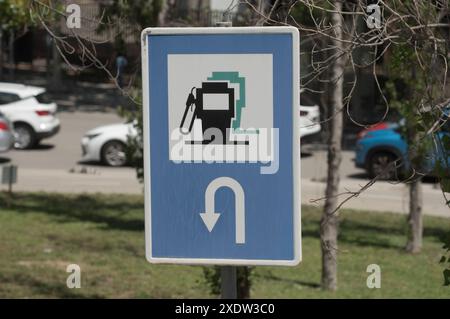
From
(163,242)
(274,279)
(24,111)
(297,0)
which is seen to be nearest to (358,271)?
(274,279)

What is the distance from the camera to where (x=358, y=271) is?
12.5 metres

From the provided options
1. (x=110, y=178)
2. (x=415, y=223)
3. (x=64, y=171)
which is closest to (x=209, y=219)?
(x=415, y=223)

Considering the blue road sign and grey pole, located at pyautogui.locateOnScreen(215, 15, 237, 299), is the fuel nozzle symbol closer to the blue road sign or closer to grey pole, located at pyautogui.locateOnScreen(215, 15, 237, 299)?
the blue road sign

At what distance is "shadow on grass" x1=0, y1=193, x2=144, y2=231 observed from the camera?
52.2ft

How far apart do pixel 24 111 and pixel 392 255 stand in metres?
14.3

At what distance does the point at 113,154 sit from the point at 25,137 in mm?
3141

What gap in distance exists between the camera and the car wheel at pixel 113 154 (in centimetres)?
2356

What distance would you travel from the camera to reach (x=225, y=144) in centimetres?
362

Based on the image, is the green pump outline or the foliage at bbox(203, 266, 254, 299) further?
the foliage at bbox(203, 266, 254, 299)

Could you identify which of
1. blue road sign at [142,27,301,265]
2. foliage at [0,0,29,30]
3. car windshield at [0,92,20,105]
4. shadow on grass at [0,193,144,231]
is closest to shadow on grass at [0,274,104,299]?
shadow on grass at [0,193,144,231]

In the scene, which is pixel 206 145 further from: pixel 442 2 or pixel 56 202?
pixel 56 202

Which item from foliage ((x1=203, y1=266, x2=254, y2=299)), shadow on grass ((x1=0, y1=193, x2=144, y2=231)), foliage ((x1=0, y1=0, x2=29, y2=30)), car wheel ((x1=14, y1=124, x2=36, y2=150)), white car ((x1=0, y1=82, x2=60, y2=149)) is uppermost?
foliage ((x1=0, y1=0, x2=29, y2=30))

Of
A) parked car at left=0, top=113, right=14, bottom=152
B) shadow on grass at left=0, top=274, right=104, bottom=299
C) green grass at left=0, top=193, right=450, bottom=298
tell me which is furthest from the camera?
parked car at left=0, top=113, right=14, bottom=152

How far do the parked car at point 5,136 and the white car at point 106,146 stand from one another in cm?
189
